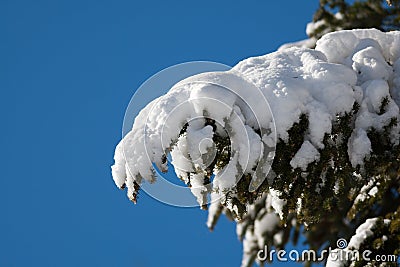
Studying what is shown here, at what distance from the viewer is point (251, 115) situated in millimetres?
3590

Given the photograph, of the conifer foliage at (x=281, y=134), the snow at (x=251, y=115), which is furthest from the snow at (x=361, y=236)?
the snow at (x=251, y=115)

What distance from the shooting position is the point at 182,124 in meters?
3.49

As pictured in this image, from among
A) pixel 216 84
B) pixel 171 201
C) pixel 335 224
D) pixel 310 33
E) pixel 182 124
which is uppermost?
pixel 310 33

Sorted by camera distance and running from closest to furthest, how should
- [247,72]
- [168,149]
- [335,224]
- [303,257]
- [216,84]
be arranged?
[168,149] → [216,84] → [247,72] → [303,257] → [335,224]

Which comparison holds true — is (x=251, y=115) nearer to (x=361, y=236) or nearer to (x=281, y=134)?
(x=281, y=134)

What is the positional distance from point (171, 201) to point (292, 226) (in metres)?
3.92

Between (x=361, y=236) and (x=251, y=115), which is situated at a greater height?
(x=251, y=115)

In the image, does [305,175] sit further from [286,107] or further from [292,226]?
[292,226]

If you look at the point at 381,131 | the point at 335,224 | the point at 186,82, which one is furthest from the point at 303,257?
the point at 186,82

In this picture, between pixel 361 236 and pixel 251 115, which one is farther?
pixel 361 236

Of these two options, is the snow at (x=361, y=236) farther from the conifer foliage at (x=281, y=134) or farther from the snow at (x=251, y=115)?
the snow at (x=251, y=115)

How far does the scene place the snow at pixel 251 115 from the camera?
3480mm

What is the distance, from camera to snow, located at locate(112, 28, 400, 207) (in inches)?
137

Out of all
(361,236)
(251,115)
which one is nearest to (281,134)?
(251,115)
